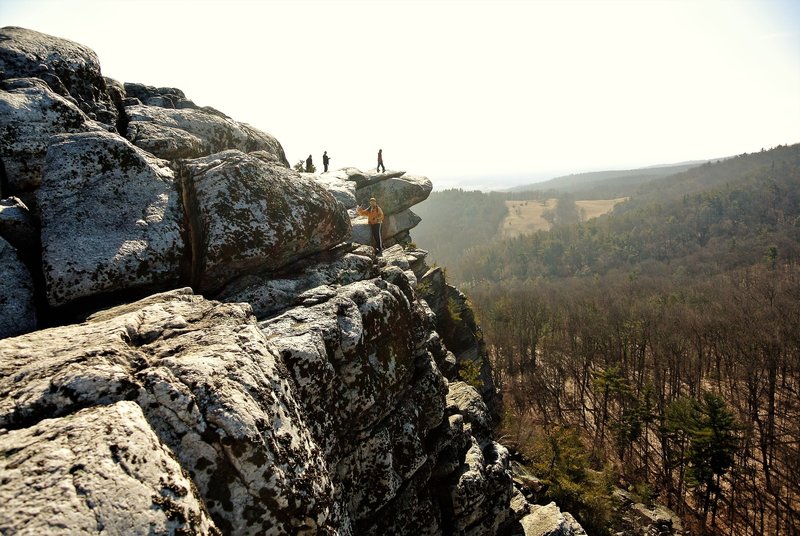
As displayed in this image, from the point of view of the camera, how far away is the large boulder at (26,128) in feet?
34.0

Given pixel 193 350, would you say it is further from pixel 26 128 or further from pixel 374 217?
pixel 374 217

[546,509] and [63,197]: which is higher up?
[63,197]

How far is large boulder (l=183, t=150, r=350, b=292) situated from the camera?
10297 mm

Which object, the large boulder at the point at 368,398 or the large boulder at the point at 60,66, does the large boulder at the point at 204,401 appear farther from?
the large boulder at the point at 60,66

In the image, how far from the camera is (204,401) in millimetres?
5742

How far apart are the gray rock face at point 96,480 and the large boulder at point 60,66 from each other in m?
13.2

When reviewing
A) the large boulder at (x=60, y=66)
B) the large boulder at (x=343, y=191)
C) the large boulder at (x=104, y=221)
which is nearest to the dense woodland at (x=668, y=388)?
the large boulder at (x=343, y=191)

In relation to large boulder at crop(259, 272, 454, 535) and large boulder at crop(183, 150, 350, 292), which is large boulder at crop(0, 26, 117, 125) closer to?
large boulder at crop(183, 150, 350, 292)

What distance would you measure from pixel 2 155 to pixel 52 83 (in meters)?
4.08

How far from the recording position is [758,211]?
198 metres

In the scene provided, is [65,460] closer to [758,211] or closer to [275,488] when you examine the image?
[275,488]

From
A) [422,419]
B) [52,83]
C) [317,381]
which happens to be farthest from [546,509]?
[52,83]

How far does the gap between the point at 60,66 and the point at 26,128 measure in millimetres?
4424

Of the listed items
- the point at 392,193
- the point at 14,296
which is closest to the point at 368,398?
the point at 14,296
